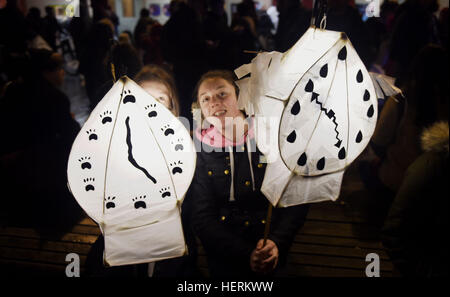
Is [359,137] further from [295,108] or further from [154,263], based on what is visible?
[154,263]

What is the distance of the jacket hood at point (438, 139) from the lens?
4.76 ft

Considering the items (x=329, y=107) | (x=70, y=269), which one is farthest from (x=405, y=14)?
(x=70, y=269)

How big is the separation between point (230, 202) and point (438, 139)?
1.00 m

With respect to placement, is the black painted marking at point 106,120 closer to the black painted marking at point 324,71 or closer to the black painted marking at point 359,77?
the black painted marking at point 324,71

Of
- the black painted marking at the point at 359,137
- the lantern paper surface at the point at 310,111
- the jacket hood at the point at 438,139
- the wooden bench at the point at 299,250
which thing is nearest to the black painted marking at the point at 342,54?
the lantern paper surface at the point at 310,111

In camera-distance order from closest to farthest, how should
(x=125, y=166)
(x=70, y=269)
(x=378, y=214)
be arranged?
(x=125, y=166) < (x=70, y=269) < (x=378, y=214)

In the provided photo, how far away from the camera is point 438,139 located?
4.79 ft

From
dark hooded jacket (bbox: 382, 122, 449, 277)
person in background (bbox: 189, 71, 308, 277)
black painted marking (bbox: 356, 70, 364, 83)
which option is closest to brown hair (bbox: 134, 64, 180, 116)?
person in background (bbox: 189, 71, 308, 277)

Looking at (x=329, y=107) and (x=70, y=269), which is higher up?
(x=329, y=107)

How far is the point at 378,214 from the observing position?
7.25ft

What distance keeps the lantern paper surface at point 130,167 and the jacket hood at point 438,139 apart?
1.17m

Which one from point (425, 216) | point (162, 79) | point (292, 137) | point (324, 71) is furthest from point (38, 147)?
point (425, 216)
